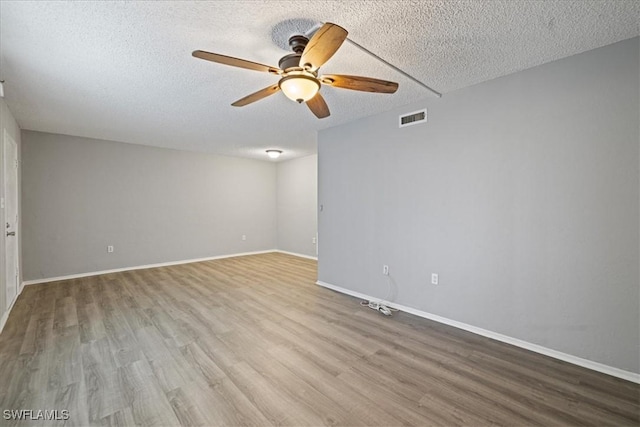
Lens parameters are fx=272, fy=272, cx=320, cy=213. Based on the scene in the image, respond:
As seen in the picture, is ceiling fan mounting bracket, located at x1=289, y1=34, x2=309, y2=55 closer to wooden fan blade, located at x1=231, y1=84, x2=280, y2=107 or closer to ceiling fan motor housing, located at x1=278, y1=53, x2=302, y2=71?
ceiling fan motor housing, located at x1=278, y1=53, x2=302, y2=71

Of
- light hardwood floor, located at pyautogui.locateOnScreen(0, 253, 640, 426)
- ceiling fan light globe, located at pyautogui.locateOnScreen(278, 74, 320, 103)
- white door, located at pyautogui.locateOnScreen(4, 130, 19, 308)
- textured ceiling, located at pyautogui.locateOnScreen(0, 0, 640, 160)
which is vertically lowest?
light hardwood floor, located at pyautogui.locateOnScreen(0, 253, 640, 426)

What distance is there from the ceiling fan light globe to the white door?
11.3 feet

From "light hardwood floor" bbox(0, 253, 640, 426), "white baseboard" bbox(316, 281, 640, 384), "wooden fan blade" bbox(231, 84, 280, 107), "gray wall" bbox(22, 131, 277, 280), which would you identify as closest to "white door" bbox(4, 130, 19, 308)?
"light hardwood floor" bbox(0, 253, 640, 426)

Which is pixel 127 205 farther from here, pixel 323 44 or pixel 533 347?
pixel 533 347

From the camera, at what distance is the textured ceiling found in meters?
1.69

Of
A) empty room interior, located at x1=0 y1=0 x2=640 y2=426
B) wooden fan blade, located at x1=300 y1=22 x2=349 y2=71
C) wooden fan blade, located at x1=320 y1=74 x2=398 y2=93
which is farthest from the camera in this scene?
wooden fan blade, located at x1=320 y1=74 x2=398 y2=93

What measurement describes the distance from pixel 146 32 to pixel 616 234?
3.72 meters

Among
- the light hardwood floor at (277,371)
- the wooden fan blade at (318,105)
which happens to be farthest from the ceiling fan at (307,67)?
the light hardwood floor at (277,371)

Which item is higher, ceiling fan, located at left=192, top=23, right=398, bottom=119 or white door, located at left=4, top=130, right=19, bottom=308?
ceiling fan, located at left=192, top=23, right=398, bottom=119

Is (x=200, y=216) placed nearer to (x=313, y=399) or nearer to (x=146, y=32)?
(x=146, y=32)

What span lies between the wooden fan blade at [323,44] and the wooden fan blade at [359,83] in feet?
0.79

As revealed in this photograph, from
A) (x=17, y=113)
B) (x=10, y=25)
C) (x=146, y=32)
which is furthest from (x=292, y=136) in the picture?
(x=17, y=113)

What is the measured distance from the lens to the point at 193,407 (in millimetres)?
1698

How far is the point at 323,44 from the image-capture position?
1536 mm
